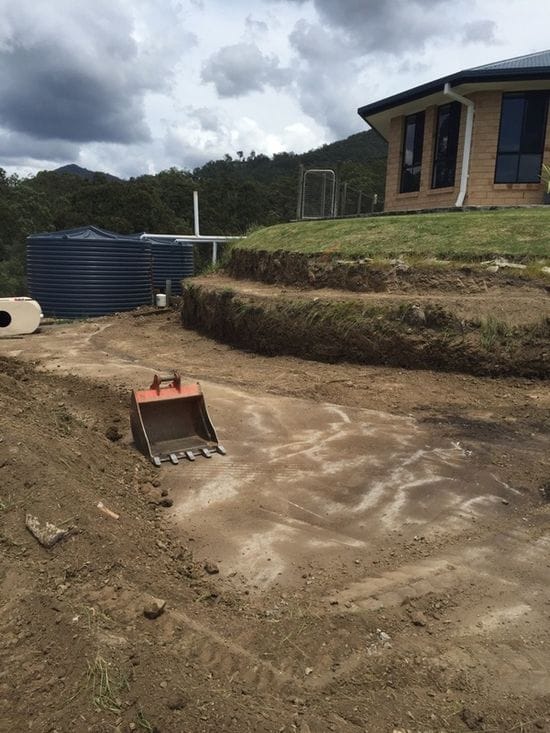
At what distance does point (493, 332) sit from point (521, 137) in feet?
34.9

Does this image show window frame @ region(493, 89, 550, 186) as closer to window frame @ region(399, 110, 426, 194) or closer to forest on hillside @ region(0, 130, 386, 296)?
window frame @ region(399, 110, 426, 194)

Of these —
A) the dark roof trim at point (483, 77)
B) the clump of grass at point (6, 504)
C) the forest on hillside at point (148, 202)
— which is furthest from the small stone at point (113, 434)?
the forest on hillside at point (148, 202)

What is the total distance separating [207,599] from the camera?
3217 millimetres

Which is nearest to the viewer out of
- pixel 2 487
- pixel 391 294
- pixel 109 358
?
pixel 2 487

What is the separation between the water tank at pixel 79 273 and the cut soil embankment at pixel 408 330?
8.41 m

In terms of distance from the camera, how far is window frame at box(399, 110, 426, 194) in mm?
18375

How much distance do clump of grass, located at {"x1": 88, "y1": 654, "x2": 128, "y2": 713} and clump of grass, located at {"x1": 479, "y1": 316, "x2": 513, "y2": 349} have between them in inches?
278

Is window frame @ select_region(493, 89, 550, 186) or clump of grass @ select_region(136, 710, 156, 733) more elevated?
window frame @ select_region(493, 89, 550, 186)

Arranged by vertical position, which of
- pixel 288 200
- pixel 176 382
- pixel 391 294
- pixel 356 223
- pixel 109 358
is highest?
pixel 288 200

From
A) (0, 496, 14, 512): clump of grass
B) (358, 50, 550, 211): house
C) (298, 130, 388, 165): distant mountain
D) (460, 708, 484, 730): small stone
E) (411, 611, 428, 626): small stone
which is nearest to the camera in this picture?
(460, 708, 484, 730): small stone

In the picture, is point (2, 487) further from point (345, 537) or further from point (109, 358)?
point (109, 358)

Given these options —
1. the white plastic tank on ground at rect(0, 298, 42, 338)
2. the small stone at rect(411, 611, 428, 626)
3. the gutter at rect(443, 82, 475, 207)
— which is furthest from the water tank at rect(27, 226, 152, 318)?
the small stone at rect(411, 611, 428, 626)

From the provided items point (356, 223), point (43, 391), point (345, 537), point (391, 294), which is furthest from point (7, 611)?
point (356, 223)

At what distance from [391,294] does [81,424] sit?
5.91 meters
